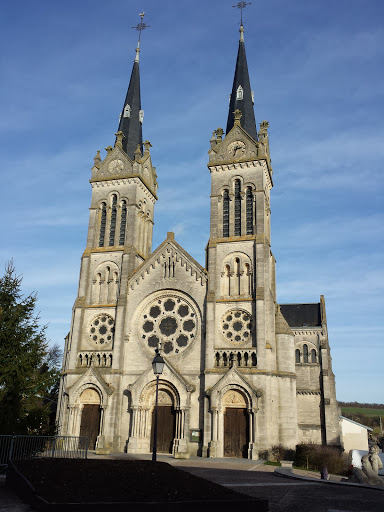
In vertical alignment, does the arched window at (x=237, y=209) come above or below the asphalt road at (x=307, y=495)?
above

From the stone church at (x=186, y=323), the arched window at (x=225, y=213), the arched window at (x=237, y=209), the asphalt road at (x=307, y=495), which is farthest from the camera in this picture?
the arched window at (x=225, y=213)

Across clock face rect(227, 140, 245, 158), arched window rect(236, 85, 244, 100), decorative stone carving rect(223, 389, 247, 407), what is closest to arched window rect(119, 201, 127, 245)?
clock face rect(227, 140, 245, 158)

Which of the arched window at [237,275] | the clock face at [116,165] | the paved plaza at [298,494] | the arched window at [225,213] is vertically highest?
the clock face at [116,165]

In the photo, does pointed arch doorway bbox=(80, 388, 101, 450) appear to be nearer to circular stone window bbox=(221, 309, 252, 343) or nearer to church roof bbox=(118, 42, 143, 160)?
circular stone window bbox=(221, 309, 252, 343)

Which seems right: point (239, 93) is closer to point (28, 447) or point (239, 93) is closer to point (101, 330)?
point (101, 330)

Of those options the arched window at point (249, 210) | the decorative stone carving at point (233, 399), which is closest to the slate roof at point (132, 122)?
the arched window at point (249, 210)

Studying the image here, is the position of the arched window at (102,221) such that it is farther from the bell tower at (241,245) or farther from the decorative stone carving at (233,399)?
the decorative stone carving at (233,399)

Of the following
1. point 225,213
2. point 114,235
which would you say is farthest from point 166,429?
point 225,213

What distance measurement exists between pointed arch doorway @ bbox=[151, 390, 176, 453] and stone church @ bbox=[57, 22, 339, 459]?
0.07m

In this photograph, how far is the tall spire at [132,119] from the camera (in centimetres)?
4197

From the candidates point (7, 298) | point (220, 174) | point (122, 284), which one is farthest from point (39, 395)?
point (220, 174)

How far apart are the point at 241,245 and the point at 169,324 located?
7.86 metres

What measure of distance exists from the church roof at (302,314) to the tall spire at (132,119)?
24.5 m

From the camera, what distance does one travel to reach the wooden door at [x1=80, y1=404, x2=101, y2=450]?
3259cm
